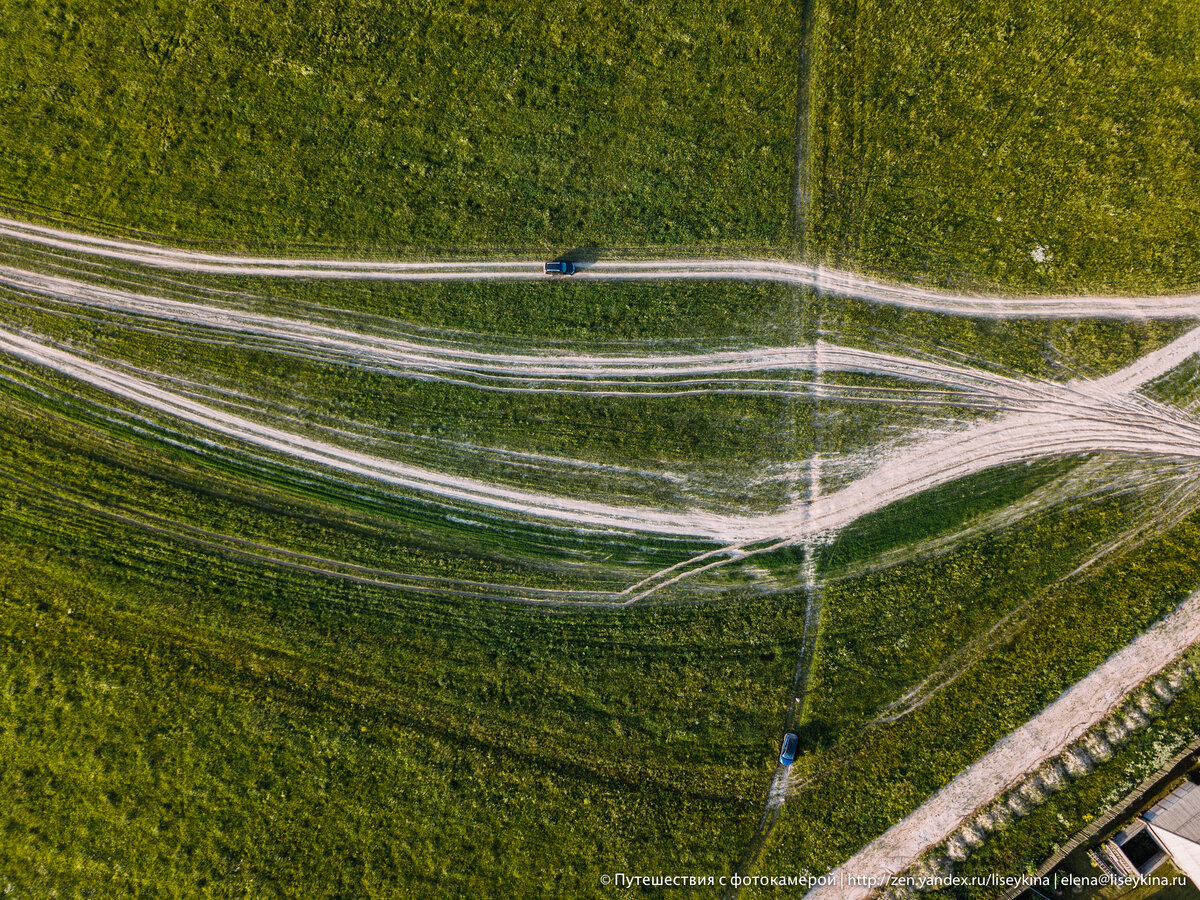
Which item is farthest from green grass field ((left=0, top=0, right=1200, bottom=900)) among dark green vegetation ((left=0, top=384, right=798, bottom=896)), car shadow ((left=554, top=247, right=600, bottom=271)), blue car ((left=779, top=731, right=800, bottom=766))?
blue car ((left=779, top=731, right=800, bottom=766))

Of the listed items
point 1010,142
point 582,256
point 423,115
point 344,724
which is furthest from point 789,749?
point 423,115

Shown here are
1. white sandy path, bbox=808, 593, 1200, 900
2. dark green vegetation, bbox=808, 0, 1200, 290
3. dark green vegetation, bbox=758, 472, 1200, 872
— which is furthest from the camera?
dark green vegetation, bbox=808, 0, 1200, 290

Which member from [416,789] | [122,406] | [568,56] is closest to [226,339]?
[122,406]

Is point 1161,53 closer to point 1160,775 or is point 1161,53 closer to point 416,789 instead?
point 1160,775

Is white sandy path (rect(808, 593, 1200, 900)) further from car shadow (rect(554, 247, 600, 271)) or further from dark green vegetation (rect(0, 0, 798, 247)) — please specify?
car shadow (rect(554, 247, 600, 271))

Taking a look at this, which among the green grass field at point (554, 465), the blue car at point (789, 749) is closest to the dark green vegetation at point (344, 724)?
the green grass field at point (554, 465)
